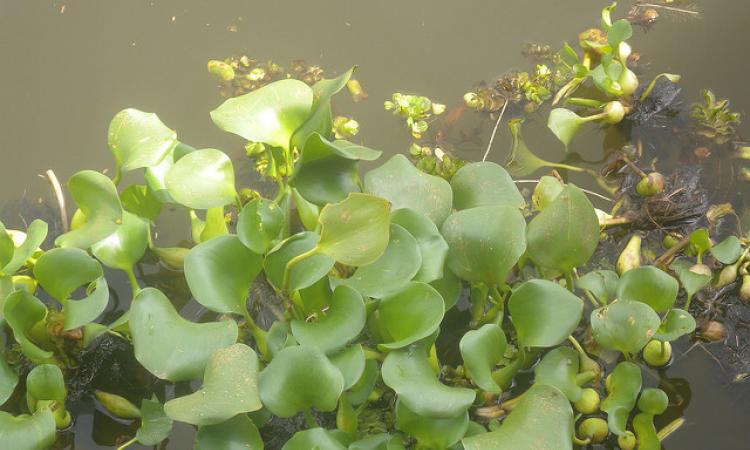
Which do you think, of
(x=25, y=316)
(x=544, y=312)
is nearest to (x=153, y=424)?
(x=25, y=316)

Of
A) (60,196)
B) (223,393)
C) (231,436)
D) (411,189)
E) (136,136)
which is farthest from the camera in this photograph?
(60,196)

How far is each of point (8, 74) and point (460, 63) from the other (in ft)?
4.66

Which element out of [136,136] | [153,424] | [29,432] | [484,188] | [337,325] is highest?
[136,136]

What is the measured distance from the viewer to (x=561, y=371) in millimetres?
1461

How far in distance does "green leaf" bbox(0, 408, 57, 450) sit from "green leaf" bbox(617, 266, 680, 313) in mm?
1145

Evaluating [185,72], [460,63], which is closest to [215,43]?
[185,72]

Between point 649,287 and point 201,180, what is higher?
point 201,180

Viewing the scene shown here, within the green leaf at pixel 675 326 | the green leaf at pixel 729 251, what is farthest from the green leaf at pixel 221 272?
the green leaf at pixel 729 251

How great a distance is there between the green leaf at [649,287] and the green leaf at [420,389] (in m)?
0.44

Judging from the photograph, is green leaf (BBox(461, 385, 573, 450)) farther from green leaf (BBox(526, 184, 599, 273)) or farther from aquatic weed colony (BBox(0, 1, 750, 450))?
green leaf (BBox(526, 184, 599, 273))

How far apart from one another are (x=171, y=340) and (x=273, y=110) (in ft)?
1.80

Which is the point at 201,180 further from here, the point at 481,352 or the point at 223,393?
the point at 481,352

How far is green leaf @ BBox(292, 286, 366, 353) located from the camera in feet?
4.34

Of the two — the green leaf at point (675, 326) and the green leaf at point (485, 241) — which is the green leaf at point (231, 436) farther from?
the green leaf at point (675, 326)
